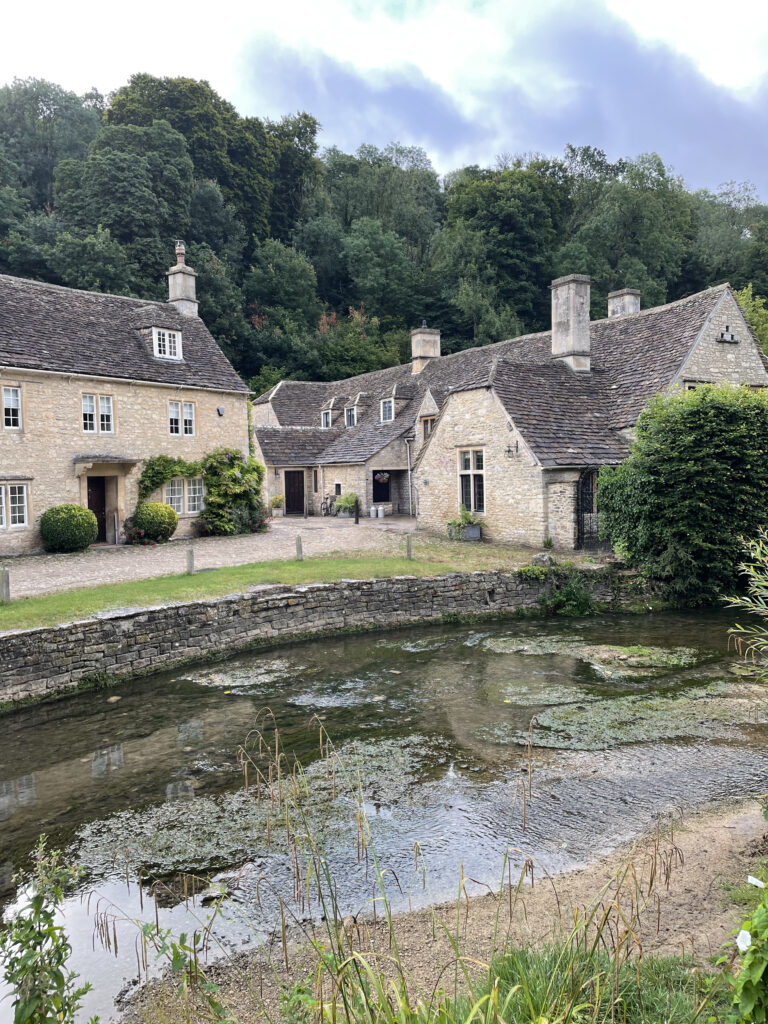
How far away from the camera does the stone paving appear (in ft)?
55.7

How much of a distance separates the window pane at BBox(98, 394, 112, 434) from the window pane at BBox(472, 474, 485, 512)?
13501mm

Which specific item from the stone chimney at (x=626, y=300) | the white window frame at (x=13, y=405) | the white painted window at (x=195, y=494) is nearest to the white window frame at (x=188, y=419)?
the white painted window at (x=195, y=494)

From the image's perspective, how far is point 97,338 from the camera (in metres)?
25.4

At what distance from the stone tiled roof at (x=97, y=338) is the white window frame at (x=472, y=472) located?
10.4m

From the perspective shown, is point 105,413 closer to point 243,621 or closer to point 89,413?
point 89,413

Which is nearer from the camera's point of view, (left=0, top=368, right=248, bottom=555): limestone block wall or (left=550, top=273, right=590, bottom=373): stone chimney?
(left=0, top=368, right=248, bottom=555): limestone block wall

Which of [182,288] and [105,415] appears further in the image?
[182,288]

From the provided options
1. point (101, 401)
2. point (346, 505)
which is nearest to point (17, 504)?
point (101, 401)

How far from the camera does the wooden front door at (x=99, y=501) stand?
81.0ft

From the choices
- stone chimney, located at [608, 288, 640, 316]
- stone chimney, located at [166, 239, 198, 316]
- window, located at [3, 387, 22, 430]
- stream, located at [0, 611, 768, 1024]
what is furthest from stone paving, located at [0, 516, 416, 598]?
stone chimney, located at [608, 288, 640, 316]

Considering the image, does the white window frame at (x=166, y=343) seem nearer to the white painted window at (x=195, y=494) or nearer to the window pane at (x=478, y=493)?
the white painted window at (x=195, y=494)

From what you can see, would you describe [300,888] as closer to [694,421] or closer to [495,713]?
[495,713]

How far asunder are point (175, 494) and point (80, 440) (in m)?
4.24

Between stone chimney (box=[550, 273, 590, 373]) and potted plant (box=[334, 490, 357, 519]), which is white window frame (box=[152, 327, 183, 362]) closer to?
potted plant (box=[334, 490, 357, 519])
